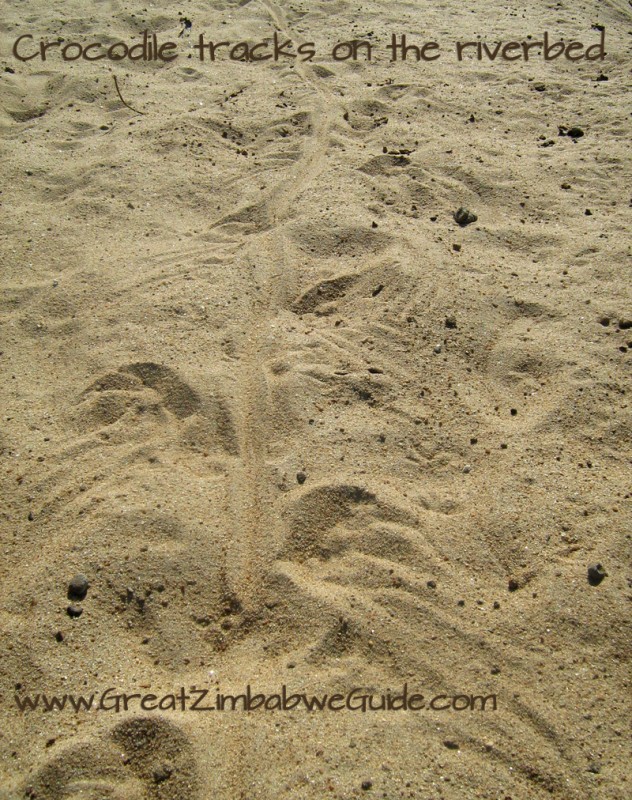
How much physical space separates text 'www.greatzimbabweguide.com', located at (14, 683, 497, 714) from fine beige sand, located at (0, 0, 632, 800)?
24 millimetres

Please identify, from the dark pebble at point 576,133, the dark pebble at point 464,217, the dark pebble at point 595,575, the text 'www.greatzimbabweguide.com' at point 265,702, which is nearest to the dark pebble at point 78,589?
the text 'www.greatzimbabweguide.com' at point 265,702

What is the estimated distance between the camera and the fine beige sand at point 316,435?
2061mm

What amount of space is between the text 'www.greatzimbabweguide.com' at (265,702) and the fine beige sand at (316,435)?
0.08ft

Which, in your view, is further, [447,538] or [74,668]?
[447,538]

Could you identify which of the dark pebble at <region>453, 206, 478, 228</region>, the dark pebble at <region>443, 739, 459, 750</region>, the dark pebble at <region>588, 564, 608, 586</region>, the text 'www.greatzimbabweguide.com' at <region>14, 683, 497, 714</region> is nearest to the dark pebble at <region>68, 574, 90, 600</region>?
the text 'www.greatzimbabweguide.com' at <region>14, 683, 497, 714</region>

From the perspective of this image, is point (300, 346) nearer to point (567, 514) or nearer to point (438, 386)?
point (438, 386)

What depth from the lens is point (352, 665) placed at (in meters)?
2.18

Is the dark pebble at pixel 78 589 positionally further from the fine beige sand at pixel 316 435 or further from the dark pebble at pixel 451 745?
the dark pebble at pixel 451 745

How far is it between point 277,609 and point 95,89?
14.3ft

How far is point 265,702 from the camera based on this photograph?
211 centimetres

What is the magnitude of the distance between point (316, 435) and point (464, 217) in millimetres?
1800

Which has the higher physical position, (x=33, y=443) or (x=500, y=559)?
(x=33, y=443)

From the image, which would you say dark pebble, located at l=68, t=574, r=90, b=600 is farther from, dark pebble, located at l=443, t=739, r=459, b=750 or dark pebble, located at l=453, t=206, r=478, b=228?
dark pebble, located at l=453, t=206, r=478, b=228

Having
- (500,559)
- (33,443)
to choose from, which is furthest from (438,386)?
(33,443)
